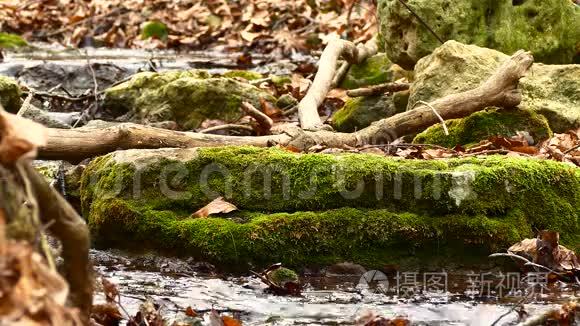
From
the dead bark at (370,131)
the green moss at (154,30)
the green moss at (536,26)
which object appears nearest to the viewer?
the dead bark at (370,131)

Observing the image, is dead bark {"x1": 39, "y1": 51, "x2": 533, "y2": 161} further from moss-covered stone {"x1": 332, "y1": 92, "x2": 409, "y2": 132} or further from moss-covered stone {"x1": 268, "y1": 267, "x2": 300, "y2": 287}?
moss-covered stone {"x1": 268, "y1": 267, "x2": 300, "y2": 287}

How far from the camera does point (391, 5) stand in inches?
255

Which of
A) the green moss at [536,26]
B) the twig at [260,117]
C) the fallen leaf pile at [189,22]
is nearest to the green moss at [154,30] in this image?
the fallen leaf pile at [189,22]

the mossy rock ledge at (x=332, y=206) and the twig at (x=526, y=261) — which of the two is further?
the mossy rock ledge at (x=332, y=206)

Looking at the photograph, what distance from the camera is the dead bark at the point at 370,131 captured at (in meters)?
4.67

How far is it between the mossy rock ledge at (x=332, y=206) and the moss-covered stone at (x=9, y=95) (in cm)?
235

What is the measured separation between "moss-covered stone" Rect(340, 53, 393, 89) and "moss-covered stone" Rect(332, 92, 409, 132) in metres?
1.24

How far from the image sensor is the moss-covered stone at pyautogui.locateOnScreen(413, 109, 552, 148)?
534 cm

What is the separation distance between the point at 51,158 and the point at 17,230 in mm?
2930

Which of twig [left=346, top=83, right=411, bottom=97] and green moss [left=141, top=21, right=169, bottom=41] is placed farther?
green moss [left=141, top=21, right=169, bottom=41]

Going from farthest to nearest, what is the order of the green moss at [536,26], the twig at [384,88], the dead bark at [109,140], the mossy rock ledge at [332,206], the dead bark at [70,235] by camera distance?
1. the green moss at [536,26]
2. the twig at [384,88]
3. the dead bark at [109,140]
4. the mossy rock ledge at [332,206]
5. the dead bark at [70,235]

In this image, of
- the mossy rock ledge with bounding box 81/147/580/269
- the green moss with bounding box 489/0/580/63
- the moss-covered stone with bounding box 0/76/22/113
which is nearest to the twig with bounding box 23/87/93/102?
the moss-covered stone with bounding box 0/76/22/113

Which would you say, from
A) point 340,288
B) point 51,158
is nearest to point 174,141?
point 51,158

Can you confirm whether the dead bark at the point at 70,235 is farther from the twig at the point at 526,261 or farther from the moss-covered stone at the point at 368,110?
the moss-covered stone at the point at 368,110
